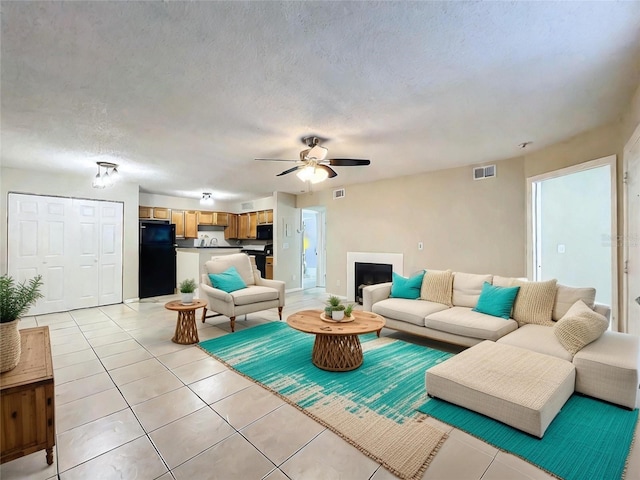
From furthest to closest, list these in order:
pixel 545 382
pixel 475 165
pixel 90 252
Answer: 1. pixel 90 252
2. pixel 475 165
3. pixel 545 382

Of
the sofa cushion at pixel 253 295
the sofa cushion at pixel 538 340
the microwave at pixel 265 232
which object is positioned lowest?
the sofa cushion at pixel 538 340

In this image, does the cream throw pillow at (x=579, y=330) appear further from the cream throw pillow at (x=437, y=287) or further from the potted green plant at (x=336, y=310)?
the potted green plant at (x=336, y=310)

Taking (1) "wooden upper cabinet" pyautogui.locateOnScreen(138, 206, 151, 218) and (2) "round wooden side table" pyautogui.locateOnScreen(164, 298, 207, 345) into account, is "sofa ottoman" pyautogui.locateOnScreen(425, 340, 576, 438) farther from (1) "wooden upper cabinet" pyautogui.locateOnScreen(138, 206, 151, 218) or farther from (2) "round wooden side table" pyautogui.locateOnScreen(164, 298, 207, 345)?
(1) "wooden upper cabinet" pyautogui.locateOnScreen(138, 206, 151, 218)

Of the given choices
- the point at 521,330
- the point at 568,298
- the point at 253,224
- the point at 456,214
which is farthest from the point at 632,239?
the point at 253,224

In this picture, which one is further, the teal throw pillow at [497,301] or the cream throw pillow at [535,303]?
the teal throw pillow at [497,301]

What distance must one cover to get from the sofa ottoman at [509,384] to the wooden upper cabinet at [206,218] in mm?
7144

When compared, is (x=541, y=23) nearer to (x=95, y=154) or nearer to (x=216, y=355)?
(x=216, y=355)

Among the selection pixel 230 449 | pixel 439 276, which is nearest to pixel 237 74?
pixel 230 449

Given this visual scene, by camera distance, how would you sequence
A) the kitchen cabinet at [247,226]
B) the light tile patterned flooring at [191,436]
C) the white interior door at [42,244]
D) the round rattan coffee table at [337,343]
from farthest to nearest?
the kitchen cabinet at [247,226], the white interior door at [42,244], the round rattan coffee table at [337,343], the light tile patterned flooring at [191,436]

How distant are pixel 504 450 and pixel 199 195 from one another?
7.33m

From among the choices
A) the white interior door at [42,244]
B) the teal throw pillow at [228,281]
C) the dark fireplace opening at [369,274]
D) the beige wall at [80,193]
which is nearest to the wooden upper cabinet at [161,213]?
the beige wall at [80,193]

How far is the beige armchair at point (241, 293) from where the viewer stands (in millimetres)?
4051

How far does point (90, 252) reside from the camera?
545cm

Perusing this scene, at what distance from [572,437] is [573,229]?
373cm
